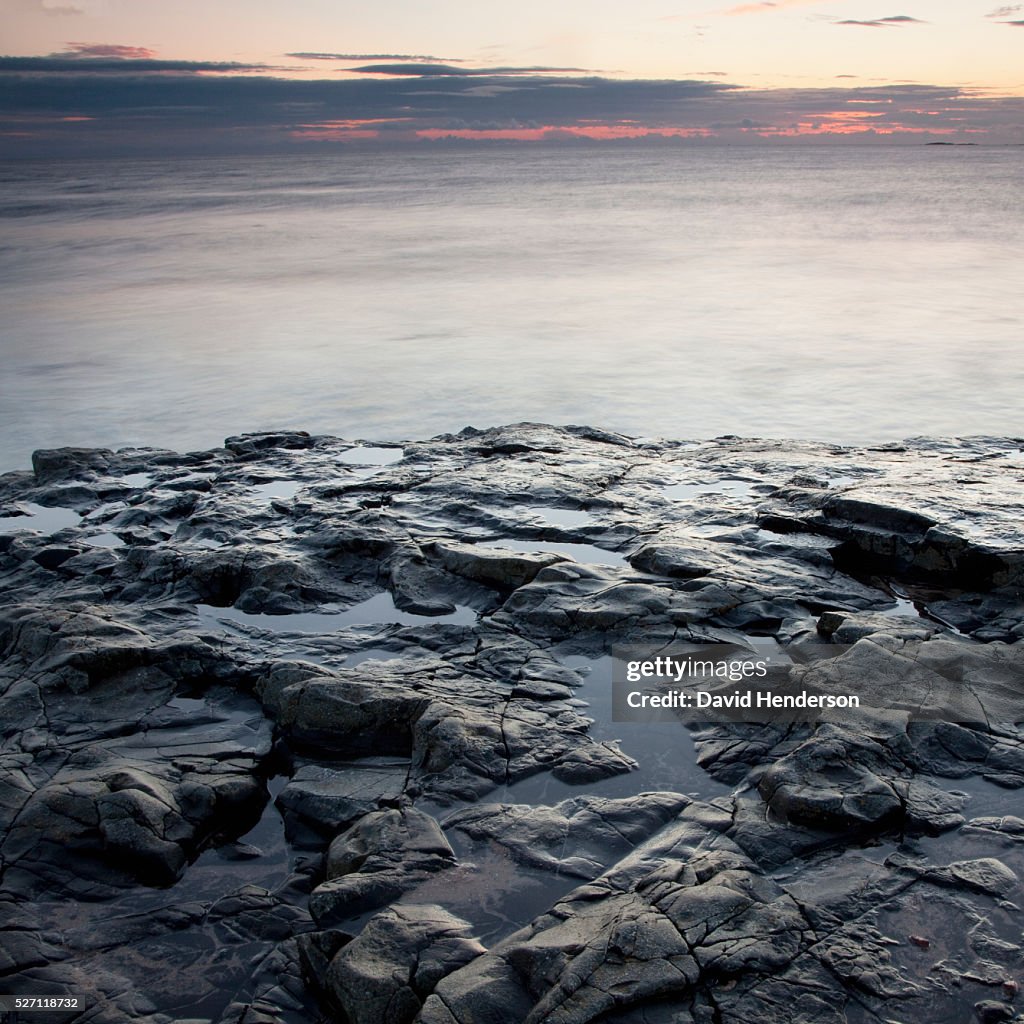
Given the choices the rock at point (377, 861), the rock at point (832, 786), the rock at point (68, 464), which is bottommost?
the rock at point (377, 861)

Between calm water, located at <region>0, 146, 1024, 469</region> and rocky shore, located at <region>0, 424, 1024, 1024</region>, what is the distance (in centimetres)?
379

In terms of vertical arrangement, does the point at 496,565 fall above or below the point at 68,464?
above

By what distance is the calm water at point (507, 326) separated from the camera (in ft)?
35.3

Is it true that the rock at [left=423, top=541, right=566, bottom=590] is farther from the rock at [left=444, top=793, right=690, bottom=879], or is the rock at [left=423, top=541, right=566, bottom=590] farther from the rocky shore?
the rock at [left=444, top=793, right=690, bottom=879]

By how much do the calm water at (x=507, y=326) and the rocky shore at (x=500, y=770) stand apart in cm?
379

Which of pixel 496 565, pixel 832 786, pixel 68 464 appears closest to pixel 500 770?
pixel 832 786

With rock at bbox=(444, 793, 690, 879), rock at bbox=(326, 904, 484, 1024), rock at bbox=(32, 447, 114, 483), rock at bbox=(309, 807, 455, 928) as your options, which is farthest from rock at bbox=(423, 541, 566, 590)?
rock at bbox=(32, 447, 114, 483)

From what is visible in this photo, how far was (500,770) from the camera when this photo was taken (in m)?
4.15

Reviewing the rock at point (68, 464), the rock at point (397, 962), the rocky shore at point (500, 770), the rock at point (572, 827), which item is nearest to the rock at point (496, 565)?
the rocky shore at point (500, 770)

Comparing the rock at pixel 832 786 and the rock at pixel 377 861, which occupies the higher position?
the rock at pixel 832 786

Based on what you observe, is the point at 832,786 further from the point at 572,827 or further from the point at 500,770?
the point at 500,770

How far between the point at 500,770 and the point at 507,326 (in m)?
12.7

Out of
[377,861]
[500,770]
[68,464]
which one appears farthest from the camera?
[68,464]

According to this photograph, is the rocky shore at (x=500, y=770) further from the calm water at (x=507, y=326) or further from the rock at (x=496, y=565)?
the calm water at (x=507, y=326)
